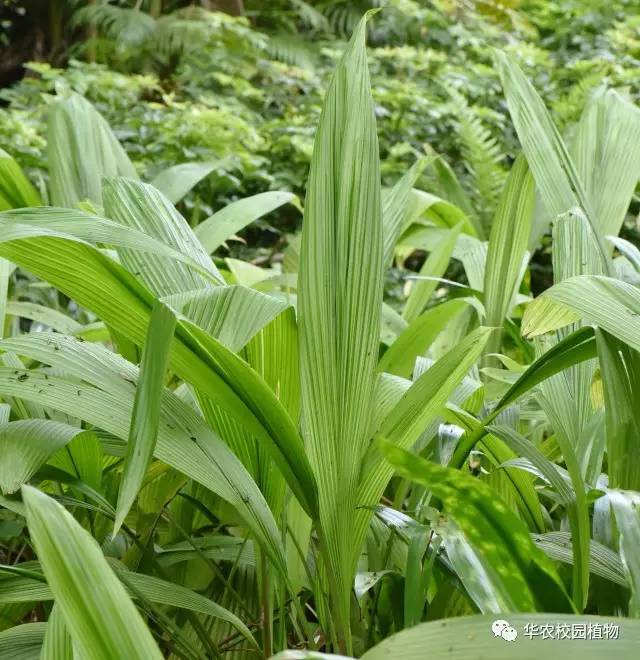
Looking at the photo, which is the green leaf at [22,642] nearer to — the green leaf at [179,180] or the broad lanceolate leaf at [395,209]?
the broad lanceolate leaf at [395,209]

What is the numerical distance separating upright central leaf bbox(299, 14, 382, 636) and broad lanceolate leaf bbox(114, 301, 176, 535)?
0.12 m

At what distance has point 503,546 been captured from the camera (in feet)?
1.37

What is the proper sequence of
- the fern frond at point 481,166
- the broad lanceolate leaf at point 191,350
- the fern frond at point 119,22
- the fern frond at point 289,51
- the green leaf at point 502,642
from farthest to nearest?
the fern frond at point 289,51 < the fern frond at point 119,22 < the fern frond at point 481,166 < the broad lanceolate leaf at point 191,350 < the green leaf at point 502,642

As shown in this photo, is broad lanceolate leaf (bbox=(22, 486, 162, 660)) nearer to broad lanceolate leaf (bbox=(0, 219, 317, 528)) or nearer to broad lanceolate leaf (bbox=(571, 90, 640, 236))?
broad lanceolate leaf (bbox=(0, 219, 317, 528))

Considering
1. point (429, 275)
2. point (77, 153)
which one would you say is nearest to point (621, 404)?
point (429, 275)

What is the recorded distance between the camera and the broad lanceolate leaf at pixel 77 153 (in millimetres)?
1150

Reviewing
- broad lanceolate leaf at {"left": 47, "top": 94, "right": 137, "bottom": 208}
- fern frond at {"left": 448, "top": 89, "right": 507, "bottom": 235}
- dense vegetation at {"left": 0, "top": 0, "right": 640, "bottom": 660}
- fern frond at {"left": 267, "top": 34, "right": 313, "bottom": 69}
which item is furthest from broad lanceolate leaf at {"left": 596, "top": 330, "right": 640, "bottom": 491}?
fern frond at {"left": 267, "top": 34, "right": 313, "bottom": 69}

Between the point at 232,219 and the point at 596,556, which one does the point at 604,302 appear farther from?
the point at 232,219

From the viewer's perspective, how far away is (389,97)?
2.58 m

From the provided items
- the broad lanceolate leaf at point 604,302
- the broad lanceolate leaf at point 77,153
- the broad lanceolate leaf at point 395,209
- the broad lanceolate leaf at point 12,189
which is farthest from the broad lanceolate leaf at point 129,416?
the broad lanceolate leaf at point 77,153

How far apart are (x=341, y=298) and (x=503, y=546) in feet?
0.63

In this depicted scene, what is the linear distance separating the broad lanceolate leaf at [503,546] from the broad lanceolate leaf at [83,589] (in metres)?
0.14

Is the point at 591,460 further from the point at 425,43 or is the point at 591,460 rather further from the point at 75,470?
the point at 425,43

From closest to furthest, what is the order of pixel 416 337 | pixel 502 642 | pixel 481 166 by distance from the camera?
1. pixel 502 642
2. pixel 416 337
3. pixel 481 166
